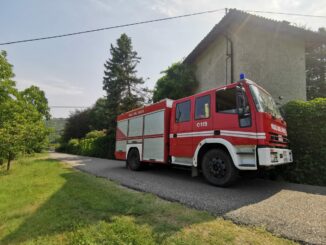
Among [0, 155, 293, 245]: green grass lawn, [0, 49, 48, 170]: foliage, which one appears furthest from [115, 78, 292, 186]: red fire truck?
[0, 49, 48, 170]: foliage

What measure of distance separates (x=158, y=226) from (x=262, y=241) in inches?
55.4

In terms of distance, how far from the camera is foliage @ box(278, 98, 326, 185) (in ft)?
19.2

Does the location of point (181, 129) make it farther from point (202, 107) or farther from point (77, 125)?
point (77, 125)

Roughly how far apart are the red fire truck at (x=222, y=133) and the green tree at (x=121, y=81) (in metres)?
14.9

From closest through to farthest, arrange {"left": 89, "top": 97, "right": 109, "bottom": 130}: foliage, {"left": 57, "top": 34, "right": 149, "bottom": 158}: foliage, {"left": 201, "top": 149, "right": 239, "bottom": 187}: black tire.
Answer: {"left": 201, "top": 149, "right": 239, "bottom": 187}: black tire
{"left": 57, "top": 34, "right": 149, "bottom": 158}: foliage
{"left": 89, "top": 97, "right": 109, "bottom": 130}: foliage

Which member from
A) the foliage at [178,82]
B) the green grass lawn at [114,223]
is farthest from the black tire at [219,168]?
the foliage at [178,82]

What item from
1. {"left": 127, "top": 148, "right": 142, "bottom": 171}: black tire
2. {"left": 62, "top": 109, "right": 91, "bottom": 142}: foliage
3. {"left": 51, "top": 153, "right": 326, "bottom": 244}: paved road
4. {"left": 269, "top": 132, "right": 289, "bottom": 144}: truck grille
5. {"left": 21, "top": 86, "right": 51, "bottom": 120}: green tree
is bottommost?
{"left": 51, "top": 153, "right": 326, "bottom": 244}: paved road

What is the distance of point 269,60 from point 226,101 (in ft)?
23.5

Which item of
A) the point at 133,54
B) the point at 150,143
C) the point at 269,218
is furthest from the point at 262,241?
the point at 133,54

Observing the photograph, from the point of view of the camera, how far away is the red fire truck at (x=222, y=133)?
4637 millimetres

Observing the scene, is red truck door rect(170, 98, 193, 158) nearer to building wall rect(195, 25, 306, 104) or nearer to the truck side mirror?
the truck side mirror

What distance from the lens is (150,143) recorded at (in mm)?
7621

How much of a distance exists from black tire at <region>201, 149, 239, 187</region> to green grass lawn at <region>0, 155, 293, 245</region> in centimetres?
168

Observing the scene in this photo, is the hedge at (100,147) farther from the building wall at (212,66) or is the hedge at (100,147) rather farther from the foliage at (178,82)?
the building wall at (212,66)
